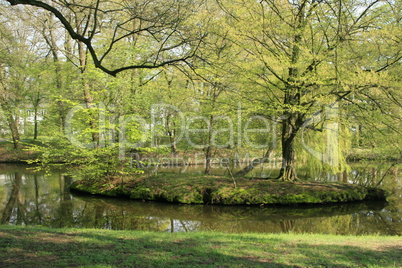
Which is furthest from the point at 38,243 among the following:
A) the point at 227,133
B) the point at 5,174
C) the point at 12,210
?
the point at 5,174

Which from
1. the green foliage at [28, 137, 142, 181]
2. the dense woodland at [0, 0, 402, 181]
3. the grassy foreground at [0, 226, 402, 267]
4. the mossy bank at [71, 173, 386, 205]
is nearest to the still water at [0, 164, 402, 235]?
the mossy bank at [71, 173, 386, 205]

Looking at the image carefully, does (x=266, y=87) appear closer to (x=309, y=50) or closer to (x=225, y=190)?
(x=309, y=50)

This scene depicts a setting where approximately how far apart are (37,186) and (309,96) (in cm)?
1261

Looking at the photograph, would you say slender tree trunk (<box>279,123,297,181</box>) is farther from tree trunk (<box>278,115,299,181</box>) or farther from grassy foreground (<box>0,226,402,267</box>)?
grassy foreground (<box>0,226,402,267</box>)

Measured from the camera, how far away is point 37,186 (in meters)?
13.5

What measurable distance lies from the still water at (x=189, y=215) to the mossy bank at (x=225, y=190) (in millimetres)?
352

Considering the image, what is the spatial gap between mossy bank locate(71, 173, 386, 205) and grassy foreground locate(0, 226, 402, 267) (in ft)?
17.8

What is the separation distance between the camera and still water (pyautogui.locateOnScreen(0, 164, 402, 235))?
8031 mm

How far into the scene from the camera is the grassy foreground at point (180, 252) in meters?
3.58

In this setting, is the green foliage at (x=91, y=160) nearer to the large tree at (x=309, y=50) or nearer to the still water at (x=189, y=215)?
the still water at (x=189, y=215)

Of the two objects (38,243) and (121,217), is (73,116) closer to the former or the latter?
(121,217)

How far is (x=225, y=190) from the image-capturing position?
11109 millimetres

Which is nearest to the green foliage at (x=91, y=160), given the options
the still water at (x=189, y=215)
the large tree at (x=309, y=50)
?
the still water at (x=189, y=215)

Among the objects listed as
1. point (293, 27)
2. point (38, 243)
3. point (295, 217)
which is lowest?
point (295, 217)
